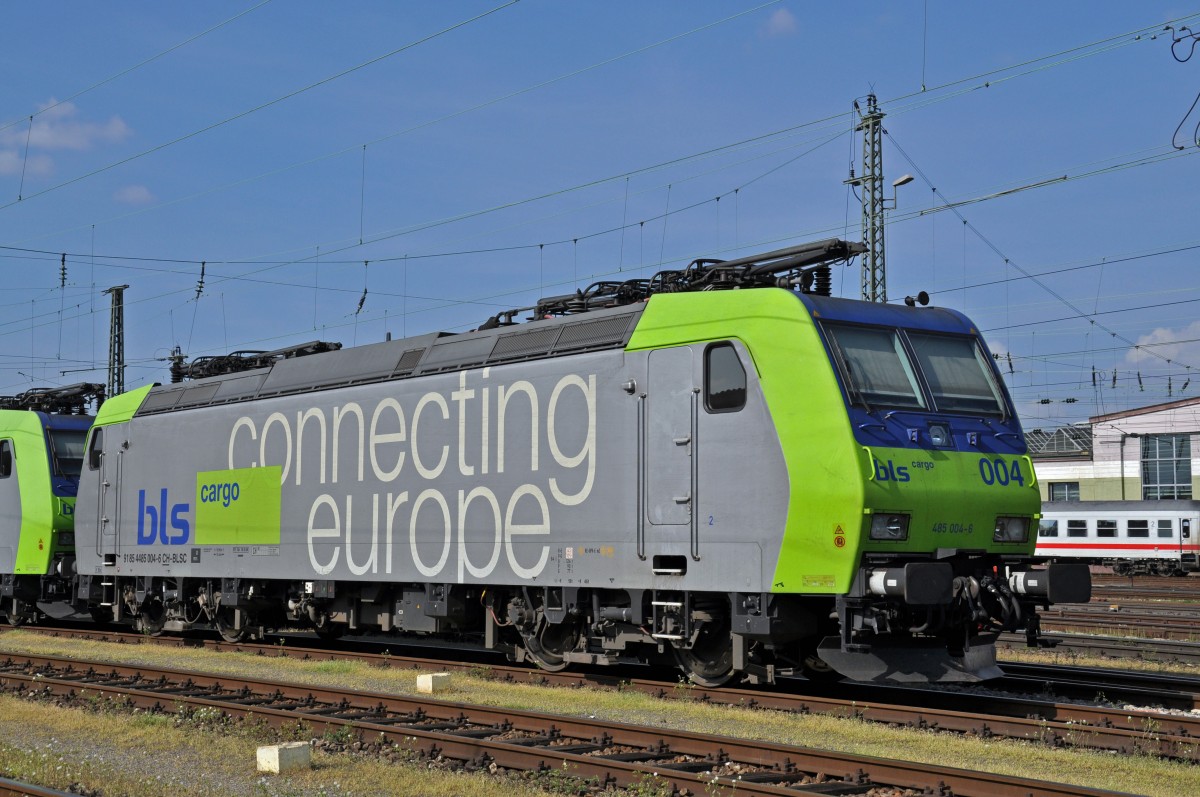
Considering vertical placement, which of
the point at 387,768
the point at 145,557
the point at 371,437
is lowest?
the point at 387,768

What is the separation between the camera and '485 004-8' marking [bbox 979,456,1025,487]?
12.8m

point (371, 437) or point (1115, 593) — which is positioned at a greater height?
point (371, 437)

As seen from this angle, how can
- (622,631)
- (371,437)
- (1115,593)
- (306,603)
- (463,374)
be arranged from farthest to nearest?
(1115,593)
(306,603)
(371,437)
(463,374)
(622,631)

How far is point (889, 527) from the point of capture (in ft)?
39.2

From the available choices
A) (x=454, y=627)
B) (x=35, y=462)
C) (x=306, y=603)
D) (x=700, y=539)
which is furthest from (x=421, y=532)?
(x=35, y=462)

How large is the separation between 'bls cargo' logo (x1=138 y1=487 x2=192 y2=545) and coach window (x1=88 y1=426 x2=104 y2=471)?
1.74 meters

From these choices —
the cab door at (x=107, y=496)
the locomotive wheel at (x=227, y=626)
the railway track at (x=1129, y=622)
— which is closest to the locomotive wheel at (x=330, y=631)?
the locomotive wheel at (x=227, y=626)

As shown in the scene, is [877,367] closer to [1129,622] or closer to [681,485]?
[681,485]

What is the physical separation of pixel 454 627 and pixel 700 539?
187 inches

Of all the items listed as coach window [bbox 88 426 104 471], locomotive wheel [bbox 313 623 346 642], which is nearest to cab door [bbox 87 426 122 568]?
coach window [bbox 88 426 104 471]

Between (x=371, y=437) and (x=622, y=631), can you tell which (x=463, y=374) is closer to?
(x=371, y=437)

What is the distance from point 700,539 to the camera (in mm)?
13000

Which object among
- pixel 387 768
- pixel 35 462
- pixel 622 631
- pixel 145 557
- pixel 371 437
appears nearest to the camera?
pixel 387 768

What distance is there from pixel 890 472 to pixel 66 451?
18.6 m
